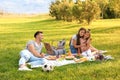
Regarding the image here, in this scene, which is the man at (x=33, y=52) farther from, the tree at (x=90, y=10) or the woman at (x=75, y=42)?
the tree at (x=90, y=10)

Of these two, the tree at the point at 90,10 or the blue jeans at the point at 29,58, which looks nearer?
the blue jeans at the point at 29,58

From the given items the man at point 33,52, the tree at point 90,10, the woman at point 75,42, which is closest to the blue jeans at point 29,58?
the man at point 33,52

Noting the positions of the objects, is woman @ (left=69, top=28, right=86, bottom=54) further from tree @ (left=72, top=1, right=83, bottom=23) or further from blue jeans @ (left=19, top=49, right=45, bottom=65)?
tree @ (left=72, top=1, right=83, bottom=23)

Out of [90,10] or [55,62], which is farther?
[90,10]

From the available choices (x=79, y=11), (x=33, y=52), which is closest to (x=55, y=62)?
(x=33, y=52)

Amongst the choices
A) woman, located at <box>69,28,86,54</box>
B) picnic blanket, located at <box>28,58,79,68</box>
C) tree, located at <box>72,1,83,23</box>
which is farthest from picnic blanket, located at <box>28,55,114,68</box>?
tree, located at <box>72,1,83,23</box>

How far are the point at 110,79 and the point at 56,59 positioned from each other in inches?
149

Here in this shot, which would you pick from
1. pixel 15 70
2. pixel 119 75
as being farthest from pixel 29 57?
pixel 119 75

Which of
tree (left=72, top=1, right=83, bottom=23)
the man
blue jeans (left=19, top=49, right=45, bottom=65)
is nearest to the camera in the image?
blue jeans (left=19, top=49, right=45, bottom=65)

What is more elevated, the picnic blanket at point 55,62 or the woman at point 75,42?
the woman at point 75,42

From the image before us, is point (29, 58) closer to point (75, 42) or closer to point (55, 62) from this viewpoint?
point (55, 62)

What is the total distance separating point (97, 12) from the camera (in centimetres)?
4509

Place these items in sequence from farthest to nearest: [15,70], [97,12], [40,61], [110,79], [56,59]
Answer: [97,12] → [56,59] → [40,61] → [15,70] → [110,79]

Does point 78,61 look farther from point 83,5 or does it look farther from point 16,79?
point 83,5
